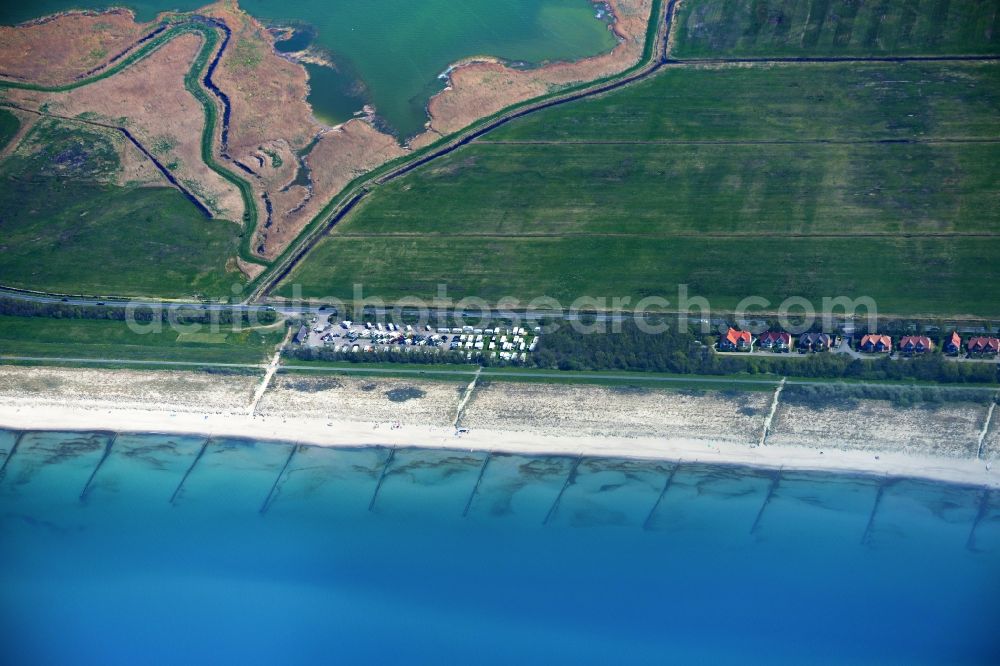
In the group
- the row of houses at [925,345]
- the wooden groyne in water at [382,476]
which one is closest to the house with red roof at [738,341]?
the row of houses at [925,345]

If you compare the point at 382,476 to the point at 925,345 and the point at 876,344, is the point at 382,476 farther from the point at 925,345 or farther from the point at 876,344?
the point at 925,345

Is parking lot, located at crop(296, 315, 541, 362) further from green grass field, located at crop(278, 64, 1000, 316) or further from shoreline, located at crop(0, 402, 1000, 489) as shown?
shoreline, located at crop(0, 402, 1000, 489)

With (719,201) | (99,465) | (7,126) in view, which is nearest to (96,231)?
(7,126)

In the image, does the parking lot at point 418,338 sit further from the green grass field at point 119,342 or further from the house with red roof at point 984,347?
the house with red roof at point 984,347

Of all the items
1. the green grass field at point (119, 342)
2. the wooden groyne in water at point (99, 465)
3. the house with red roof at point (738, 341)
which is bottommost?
the wooden groyne in water at point (99, 465)

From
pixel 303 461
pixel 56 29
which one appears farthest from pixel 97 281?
pixel 56 29

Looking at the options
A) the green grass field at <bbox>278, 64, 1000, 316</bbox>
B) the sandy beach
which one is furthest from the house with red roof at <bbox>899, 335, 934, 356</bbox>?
the sandy beach

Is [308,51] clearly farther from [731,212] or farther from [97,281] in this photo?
[731,212]
